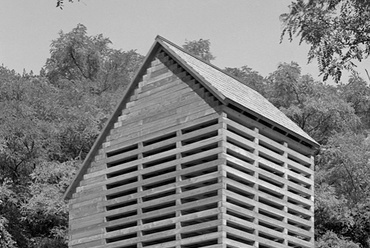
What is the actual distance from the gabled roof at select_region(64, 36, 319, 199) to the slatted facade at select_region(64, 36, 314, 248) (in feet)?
0.41

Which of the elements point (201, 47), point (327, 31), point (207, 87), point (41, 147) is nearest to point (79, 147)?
point (41, 147)

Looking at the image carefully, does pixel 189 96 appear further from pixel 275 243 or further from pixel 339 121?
pixel 339 121

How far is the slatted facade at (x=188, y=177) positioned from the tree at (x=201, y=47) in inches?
931

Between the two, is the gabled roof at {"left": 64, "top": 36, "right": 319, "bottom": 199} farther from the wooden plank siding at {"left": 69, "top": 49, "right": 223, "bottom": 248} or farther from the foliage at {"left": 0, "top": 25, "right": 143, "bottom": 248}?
the foliage at {"left": 0, "top": 25, "right": 143, "bottom": 248}

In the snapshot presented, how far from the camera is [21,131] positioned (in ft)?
108

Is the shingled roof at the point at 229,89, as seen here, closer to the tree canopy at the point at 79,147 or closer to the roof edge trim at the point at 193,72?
the roof edge trim at the point at 193,72

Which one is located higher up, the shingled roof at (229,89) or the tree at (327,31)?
the shingled roof at (229,89)

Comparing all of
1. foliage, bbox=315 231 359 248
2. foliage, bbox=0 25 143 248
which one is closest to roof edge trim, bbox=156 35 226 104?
foliage, bbox=0 25 143 248

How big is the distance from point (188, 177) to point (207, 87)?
230cm

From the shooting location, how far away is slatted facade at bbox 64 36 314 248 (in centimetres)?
1880

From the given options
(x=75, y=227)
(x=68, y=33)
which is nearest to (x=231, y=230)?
(x=75, y=227)

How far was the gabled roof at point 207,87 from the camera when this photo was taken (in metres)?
19.8

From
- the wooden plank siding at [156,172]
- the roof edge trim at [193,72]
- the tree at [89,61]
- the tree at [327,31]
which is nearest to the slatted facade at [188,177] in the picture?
the wooden plank siding at [156,172]

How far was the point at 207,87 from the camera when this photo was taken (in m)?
19.3
